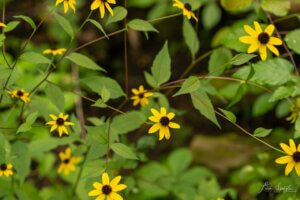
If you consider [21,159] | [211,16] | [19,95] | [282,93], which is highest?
[211,16]

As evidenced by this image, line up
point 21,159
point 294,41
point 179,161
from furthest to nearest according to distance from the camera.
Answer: point 179,161 < point 294,41 < point 21,159

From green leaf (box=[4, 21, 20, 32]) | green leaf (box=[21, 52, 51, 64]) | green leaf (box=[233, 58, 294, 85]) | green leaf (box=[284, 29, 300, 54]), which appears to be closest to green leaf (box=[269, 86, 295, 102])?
green leaf (box=[233, 58, 294, 85])

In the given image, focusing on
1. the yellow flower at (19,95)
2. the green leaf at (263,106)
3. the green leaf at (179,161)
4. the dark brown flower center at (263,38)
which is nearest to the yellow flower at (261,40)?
the dark brown flower center at (263,38)

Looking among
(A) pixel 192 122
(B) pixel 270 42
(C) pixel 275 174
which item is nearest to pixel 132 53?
(A) pixel 192 122

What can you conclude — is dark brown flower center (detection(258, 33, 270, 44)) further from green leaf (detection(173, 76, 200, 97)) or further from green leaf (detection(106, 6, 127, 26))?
green leaf (detection(106, 6, 127, 26))

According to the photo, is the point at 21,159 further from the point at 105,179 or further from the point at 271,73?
the point at 271,73

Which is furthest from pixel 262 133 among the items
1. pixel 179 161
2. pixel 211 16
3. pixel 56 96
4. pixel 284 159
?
pixel 211 16
